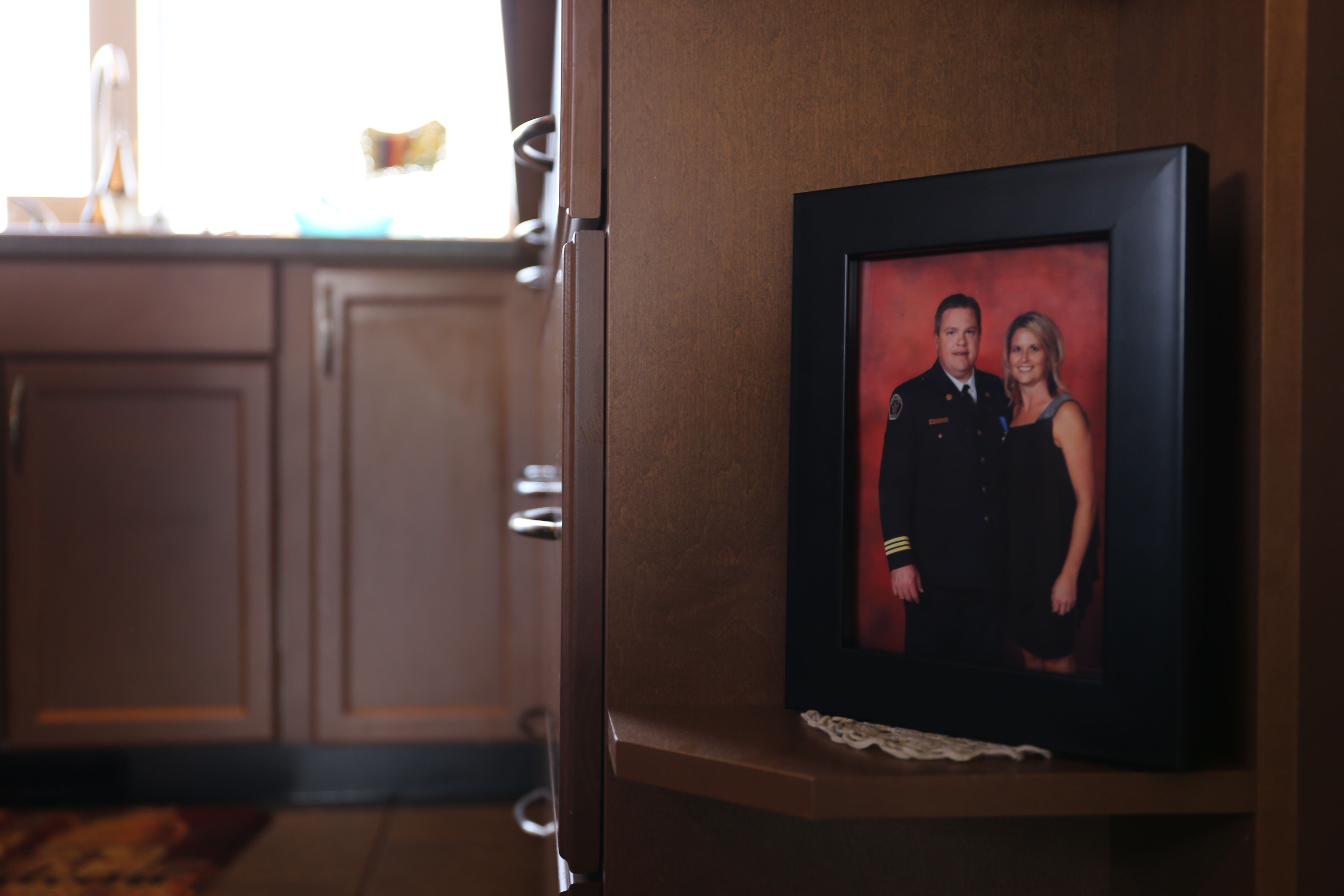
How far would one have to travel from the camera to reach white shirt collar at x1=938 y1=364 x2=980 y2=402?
426mm

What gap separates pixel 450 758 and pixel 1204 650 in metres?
1.36

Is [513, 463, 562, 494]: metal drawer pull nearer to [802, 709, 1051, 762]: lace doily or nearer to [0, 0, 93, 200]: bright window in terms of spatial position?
[802, 709, 1051, 762]: lace doily

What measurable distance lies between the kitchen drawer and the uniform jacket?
51.9 inches

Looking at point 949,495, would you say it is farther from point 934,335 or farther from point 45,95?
point 45,95

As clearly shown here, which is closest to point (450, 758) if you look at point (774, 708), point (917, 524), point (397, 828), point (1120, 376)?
point (397, 828)

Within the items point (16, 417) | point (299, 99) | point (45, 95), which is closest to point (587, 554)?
point (16, 417)

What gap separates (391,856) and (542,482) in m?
0.77

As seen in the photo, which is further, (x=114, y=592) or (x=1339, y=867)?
(x=114, y=592)

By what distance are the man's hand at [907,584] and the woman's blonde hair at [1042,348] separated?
100 millimetres

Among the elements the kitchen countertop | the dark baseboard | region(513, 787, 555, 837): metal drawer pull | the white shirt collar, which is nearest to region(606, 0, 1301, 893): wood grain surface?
the white shirt collar

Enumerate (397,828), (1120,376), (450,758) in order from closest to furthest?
(1120,376) < (397,828) < (450,758)

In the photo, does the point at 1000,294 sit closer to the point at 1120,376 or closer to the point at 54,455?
the point at 1120,376

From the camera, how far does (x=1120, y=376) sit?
395 mm

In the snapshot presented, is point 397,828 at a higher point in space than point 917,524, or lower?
lower
